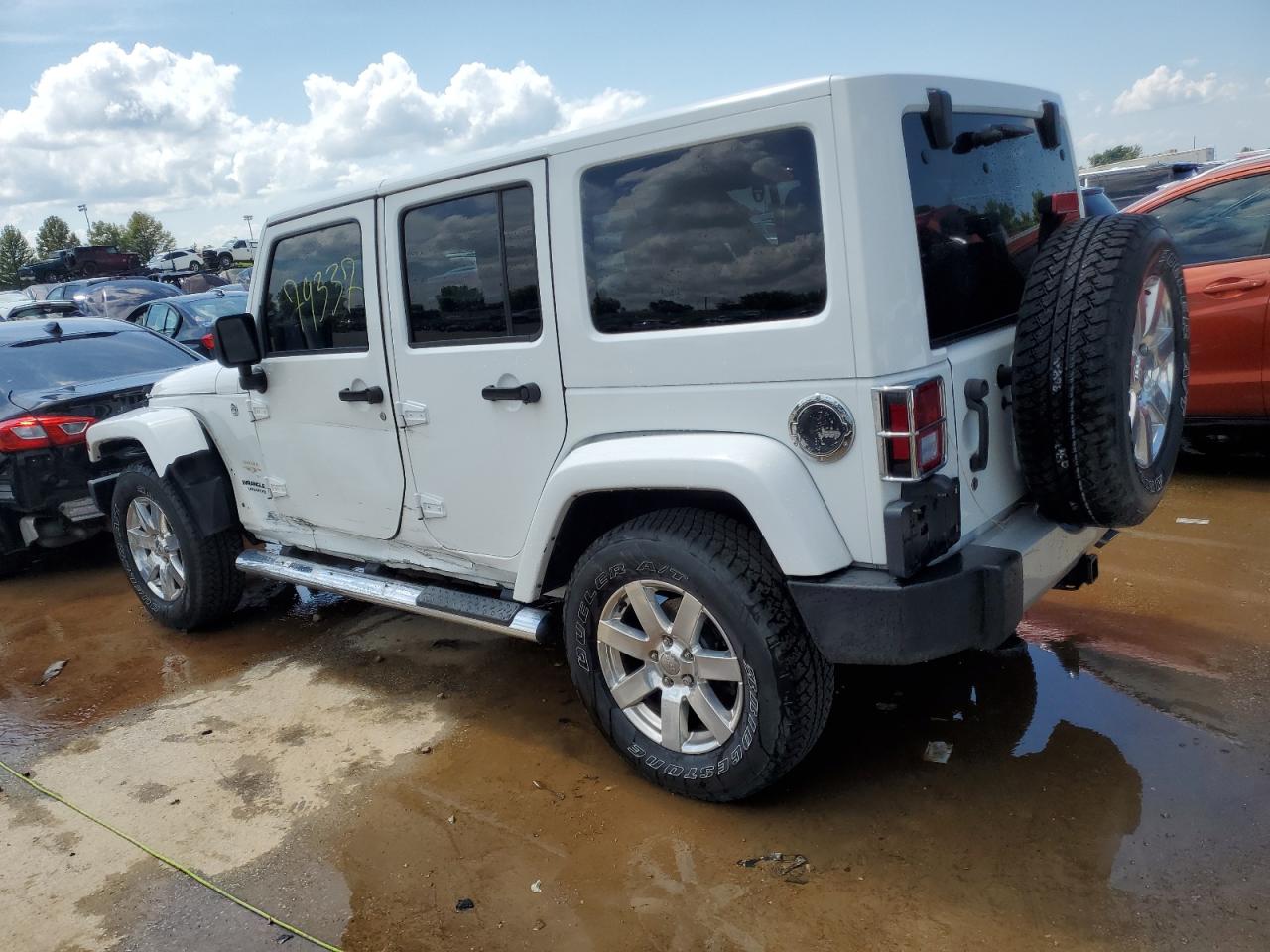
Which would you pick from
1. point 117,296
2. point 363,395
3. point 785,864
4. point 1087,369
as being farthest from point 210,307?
point 1087,369

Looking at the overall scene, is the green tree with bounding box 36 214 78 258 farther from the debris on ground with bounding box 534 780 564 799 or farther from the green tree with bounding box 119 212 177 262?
the debris on ground with bounding box 534 780 564 799

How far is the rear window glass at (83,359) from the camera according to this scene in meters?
6.20

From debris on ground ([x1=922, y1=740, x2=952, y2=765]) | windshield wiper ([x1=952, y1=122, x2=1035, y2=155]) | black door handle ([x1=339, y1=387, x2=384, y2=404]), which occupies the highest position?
windshield wiper ([x1=952, y1=122, x2=1035, y2=155])

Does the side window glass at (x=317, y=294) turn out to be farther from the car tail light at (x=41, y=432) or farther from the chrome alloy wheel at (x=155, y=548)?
the car tail light at (x=41, y=432)

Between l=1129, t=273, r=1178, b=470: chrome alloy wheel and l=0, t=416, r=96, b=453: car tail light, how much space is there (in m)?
5.47

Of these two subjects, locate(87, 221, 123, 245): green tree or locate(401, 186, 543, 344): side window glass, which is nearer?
locate(401, 186, 543, 344): side window glass

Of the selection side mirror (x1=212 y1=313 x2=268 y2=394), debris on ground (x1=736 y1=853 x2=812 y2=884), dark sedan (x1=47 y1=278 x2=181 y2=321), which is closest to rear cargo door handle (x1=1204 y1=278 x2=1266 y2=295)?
debris on ground (x1=736 y1=853 x2=812 y2=884)

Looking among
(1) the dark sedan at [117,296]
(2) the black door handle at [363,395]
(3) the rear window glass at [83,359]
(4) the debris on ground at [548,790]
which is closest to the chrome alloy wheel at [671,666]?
(4) the debris on ground at [548,790]

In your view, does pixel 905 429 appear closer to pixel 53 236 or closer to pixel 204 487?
pixel 204 487

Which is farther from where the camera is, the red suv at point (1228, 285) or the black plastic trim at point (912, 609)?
the red suv at point (1228, 285)

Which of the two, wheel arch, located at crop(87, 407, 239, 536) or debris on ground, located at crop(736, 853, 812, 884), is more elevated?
wheel arch, located at crop(87, 407, 239, 536)

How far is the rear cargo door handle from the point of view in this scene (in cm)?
521

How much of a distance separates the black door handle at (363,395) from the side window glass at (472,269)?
0.27m

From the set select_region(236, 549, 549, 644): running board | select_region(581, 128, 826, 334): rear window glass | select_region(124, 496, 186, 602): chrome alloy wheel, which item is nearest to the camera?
select_region(581, 128, 826, 334): rear window glass
